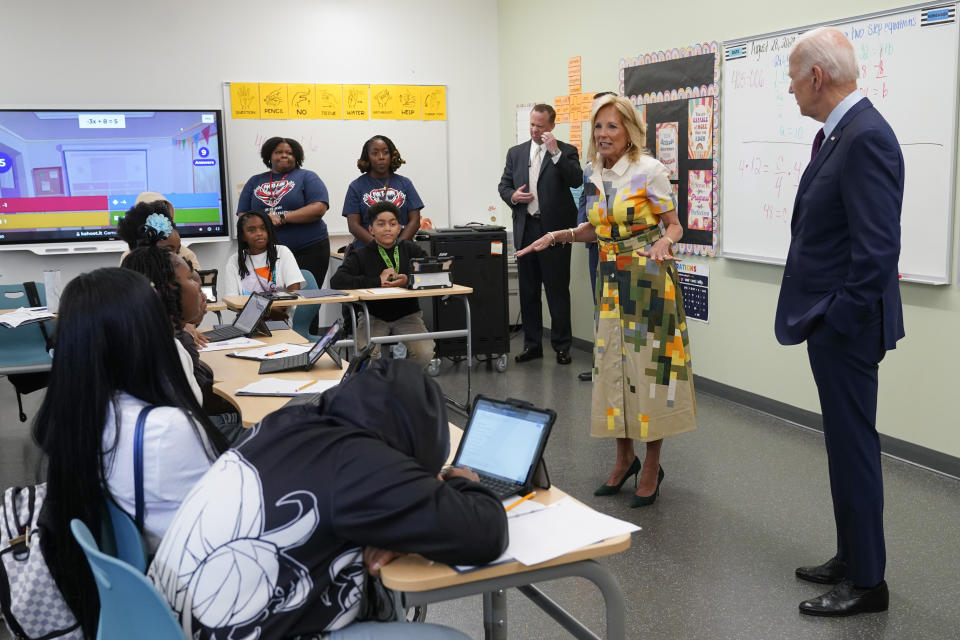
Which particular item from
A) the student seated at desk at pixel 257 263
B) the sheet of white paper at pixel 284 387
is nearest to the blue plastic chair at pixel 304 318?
the student seated at desk at pixel 257 263

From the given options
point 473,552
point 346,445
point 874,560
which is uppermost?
point 346,445

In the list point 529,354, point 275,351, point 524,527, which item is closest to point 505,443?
point 524,527

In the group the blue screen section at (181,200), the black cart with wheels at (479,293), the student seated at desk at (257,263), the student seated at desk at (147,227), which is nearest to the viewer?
the student seated at desk at (147,227)

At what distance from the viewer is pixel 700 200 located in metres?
5.28

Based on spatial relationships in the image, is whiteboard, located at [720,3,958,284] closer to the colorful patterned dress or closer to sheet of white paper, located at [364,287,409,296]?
the colorful patterned dress

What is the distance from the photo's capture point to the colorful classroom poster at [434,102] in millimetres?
7586

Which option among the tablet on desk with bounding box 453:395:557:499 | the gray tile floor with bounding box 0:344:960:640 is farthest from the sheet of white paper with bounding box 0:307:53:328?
the tablet on desk with bounding box 453:395:557:499

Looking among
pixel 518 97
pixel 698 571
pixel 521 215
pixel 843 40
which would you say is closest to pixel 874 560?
pixel 698 571

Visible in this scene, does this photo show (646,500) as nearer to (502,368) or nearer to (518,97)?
(502,368)

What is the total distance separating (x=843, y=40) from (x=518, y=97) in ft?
16.9

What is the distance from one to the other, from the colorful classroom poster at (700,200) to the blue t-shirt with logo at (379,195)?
2078 mm

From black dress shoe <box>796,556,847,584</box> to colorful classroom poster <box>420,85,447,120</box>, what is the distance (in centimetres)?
555

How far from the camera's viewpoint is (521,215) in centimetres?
644

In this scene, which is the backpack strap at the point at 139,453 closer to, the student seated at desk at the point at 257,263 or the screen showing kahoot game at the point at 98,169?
the student seated at desk at the point at 257,263
